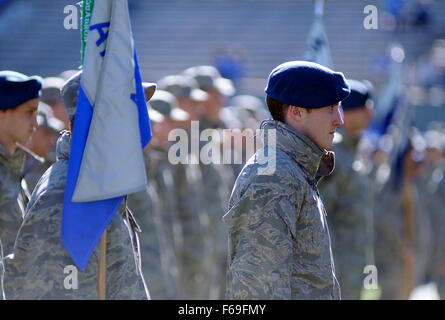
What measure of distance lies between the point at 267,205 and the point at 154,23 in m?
23.5

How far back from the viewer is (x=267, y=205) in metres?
4.67

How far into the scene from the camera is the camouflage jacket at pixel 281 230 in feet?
15.1

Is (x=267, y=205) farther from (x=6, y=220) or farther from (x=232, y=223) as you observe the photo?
(x=6, y=220)

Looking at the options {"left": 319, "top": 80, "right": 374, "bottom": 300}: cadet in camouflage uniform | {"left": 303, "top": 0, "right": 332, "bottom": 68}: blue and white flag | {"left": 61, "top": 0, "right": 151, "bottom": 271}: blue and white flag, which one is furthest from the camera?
{"left": 319, "top": 80, "right": 374, "bottom": 300}: cadet in camouflage uniform

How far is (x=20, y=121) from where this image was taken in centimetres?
627

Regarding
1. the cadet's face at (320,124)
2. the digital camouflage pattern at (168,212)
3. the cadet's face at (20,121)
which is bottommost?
the digital camouflage pattern at (168,212)

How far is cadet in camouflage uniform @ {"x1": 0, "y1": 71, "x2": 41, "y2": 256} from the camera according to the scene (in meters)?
6.17

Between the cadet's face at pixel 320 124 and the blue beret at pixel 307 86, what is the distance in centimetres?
6

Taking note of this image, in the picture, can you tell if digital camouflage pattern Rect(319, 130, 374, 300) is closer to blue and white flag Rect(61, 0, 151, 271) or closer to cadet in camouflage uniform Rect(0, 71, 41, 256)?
cadet in camouflage uniform Rect(0, 71, 41, 256)

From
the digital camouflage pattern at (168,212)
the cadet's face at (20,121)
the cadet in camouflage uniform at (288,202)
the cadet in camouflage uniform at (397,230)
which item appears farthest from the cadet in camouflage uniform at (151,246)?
the cadet in camouflage uniform at (397,230)

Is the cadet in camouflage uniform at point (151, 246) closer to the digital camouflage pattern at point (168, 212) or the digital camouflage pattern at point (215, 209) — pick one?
the digital camouflage pattern at point (168, 212)

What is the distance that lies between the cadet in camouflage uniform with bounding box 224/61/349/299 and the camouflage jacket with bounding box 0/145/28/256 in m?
1.69

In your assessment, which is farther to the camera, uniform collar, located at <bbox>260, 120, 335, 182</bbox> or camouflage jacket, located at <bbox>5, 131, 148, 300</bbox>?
camouflage jacket, located at <bbox>5, 131, 148, 300</bbox>

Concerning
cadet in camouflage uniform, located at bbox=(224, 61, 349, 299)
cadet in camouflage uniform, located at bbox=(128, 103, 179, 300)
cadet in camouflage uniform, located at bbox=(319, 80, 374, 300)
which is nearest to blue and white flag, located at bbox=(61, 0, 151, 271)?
cadet in camouflage uniform, located at bbox=(224, 61, 349, 299)
